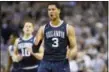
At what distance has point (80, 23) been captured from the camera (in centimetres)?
1395

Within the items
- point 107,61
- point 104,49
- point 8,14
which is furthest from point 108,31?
point 8,14

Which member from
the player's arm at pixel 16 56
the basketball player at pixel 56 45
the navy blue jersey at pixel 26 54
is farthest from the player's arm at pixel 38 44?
the player's arm at pixel 16 56

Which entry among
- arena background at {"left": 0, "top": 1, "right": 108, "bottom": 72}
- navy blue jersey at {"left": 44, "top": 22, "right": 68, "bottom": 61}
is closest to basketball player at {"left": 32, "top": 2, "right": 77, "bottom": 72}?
navy blue jersey at {"left": 44, "top": 22, "right": 68, "bottom": 61}

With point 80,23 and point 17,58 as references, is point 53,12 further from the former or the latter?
point 80,23

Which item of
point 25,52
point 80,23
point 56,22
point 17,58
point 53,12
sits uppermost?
point 53,12

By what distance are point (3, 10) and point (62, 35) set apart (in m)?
7.86

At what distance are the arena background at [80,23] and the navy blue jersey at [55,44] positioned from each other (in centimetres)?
505

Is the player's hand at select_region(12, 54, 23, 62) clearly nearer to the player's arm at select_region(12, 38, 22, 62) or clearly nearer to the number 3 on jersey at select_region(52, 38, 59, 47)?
the player's arm at select_region(12, 38, 22, 62)

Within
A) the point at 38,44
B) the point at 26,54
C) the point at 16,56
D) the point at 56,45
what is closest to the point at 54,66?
the point at 56,45

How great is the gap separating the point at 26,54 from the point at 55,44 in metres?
1.70

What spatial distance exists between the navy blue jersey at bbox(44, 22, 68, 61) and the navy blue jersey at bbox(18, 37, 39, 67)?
1.56 metres

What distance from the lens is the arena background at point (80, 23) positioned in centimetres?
1195

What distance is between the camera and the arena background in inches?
471

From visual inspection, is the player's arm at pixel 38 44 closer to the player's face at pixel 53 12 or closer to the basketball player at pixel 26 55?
the player's face at pixel 53 12
